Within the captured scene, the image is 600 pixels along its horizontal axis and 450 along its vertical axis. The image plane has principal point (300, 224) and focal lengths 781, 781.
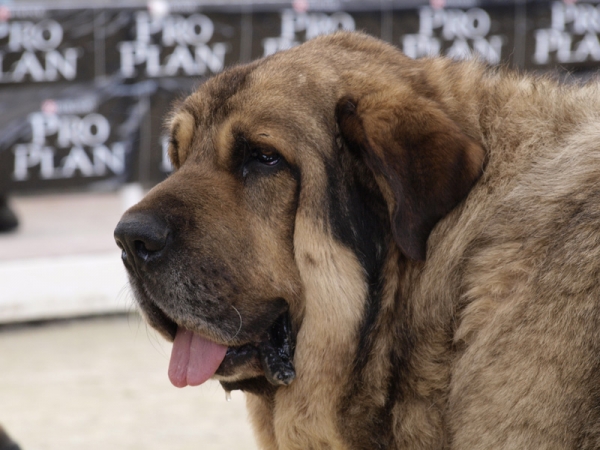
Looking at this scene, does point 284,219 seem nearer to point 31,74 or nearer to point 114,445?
point 114,445

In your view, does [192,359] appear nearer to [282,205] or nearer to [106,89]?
[282,205]

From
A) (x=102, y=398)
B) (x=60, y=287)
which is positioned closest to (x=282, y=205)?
(x=102, y=398)

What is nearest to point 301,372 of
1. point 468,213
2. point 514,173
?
point 468,213

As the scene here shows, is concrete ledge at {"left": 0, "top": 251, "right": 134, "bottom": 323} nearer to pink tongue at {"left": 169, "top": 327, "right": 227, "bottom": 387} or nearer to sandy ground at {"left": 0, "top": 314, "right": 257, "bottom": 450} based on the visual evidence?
sandy ground at {"left": 0, "top": 314, "right": 257, "bottom": 450}

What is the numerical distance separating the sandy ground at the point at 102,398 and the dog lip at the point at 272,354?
1.70m

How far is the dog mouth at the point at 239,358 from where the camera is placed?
2.62 metres

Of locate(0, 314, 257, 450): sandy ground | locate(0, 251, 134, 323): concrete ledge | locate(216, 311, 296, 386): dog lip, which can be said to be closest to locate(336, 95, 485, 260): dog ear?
locate(216, 311, 296, 386): dog lip

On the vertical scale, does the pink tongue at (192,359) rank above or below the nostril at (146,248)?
below

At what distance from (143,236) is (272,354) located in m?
0.58

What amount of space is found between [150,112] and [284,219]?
197 inches

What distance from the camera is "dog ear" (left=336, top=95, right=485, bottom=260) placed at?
7.85 ft

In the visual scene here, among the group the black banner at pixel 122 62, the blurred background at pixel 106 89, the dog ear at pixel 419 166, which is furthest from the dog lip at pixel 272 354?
the black banner at pixel 122 62

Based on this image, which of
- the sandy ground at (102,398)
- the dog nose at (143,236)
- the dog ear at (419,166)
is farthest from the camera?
the sandy ground at (102,398)

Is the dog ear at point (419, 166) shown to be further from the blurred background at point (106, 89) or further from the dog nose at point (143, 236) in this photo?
the blurred background at point (106, 89)
